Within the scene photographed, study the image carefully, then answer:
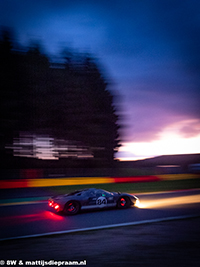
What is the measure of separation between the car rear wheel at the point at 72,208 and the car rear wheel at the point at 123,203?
1785mm

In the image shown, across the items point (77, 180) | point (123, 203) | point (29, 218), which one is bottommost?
point (29, 218)

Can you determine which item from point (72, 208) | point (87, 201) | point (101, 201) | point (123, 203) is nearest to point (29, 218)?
point (72, 208)

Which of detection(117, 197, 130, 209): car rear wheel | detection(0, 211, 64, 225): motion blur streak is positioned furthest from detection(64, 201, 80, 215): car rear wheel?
detection(117, 197, 130, 209): car rear wheel

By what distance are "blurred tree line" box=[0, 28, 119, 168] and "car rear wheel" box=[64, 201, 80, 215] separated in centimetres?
1474

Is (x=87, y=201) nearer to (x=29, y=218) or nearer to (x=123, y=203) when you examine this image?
(x=123, y=203)

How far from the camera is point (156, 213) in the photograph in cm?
905

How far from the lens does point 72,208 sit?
9.05m

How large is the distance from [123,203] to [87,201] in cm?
164

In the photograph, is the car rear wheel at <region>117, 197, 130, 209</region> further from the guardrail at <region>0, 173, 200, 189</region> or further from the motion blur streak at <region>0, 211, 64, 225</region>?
the guardrail at <region>0, 173, 200, 189</region>

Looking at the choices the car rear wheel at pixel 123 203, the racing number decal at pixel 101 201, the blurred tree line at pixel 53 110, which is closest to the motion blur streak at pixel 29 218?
the racing number decal at pixel 101 201

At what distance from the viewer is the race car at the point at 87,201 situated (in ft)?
29.1

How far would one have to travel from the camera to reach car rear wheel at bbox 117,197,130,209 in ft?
32.6

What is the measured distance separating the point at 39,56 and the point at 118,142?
39.8 feet

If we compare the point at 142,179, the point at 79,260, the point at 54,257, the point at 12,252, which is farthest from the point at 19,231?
the point at 142,179
